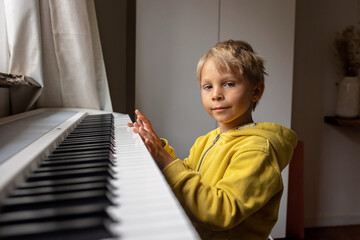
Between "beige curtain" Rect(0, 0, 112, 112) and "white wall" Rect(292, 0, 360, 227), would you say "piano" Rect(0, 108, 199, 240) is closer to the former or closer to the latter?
"beige curtain" Rect(0, 0, 112, 112)

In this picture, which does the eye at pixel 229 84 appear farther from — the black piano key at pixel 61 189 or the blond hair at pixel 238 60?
the black piano key at pixel 61 189

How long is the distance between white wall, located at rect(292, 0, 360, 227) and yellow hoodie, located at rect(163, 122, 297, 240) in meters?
1.85

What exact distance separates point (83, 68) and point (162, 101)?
1.78 feet

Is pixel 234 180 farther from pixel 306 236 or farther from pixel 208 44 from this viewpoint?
pixel 306 236

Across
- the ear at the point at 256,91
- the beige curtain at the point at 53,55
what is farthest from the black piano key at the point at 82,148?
the beige curtain at the point at 53,55

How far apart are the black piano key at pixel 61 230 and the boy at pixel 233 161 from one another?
1.45ft

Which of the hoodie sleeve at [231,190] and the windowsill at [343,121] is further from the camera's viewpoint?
the windowsill at [343,121]

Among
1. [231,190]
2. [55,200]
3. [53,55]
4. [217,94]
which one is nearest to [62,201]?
[55,200]

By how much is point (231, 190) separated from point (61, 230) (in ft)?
1.66

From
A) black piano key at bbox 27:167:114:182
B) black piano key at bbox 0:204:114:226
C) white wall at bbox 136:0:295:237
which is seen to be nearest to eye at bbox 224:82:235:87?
black piano key at bbox 27:167:114:182

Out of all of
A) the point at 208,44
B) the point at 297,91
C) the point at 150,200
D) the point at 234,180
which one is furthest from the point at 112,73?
the point at 150,200

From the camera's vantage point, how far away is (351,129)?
2.65m

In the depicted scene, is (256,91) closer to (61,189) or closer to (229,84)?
(229,84)

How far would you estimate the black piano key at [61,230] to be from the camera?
210mm
